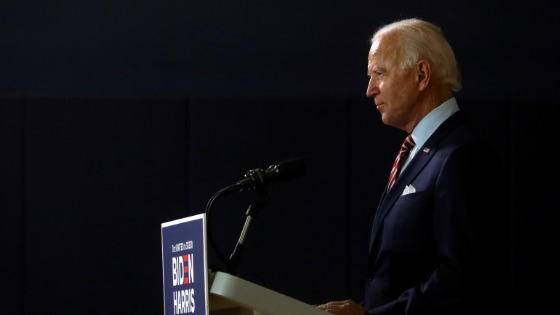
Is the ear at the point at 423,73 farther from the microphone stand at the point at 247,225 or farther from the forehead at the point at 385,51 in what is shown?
the microphone stand at the point at 247,225

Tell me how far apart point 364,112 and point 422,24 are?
1.79 meters

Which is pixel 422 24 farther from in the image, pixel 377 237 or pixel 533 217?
pixel 533 217

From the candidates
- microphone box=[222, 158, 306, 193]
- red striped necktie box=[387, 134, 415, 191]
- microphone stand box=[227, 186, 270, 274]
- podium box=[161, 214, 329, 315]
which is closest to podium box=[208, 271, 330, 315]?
podium box=[161, 214, 329, 315]

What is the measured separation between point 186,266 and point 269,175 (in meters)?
0.26

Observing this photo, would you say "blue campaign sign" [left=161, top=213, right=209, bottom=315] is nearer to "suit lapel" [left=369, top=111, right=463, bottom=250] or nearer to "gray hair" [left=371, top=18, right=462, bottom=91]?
"suit lapel" [left=369, top=111, right=463, bottom=250]

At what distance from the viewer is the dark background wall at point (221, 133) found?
13.2 ft

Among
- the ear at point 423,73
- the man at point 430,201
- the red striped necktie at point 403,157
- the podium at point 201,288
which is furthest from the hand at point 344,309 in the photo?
the ear at point 423,73

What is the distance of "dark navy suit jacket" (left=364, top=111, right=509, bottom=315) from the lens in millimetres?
1995

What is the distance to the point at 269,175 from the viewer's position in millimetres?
1987

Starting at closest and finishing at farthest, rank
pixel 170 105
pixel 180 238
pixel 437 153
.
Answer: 1. pixel 180 238
2. pixel 437 153
3. pixel 170 105

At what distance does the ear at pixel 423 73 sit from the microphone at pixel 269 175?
0.37 metres

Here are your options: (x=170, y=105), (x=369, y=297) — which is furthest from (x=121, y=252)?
(x=369, y=297)

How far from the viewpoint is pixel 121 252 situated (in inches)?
158

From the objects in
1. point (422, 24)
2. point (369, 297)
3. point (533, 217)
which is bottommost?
point (369, 297)
